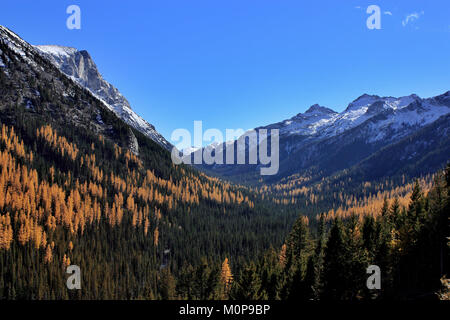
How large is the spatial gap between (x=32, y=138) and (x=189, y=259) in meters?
140

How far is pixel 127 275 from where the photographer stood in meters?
104

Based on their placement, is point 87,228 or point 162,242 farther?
point 162,242

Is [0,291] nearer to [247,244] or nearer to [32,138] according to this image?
[247,244]

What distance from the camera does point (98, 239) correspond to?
12219cm

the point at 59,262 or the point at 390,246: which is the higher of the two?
the point at 390,246

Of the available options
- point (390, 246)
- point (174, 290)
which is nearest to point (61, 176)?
point (174, 290)

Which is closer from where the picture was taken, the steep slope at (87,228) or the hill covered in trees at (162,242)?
the hill covered in trees at (162,242)

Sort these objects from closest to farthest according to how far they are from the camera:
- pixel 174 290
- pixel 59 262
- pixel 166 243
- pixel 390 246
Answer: pixel 390 246 < pixel 174 290 < pixel 59 262 < pixel 166 243

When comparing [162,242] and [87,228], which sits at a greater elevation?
[87,228]

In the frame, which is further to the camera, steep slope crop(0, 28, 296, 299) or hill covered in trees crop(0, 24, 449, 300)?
steep slope crop(0, 28, 296, 299)
